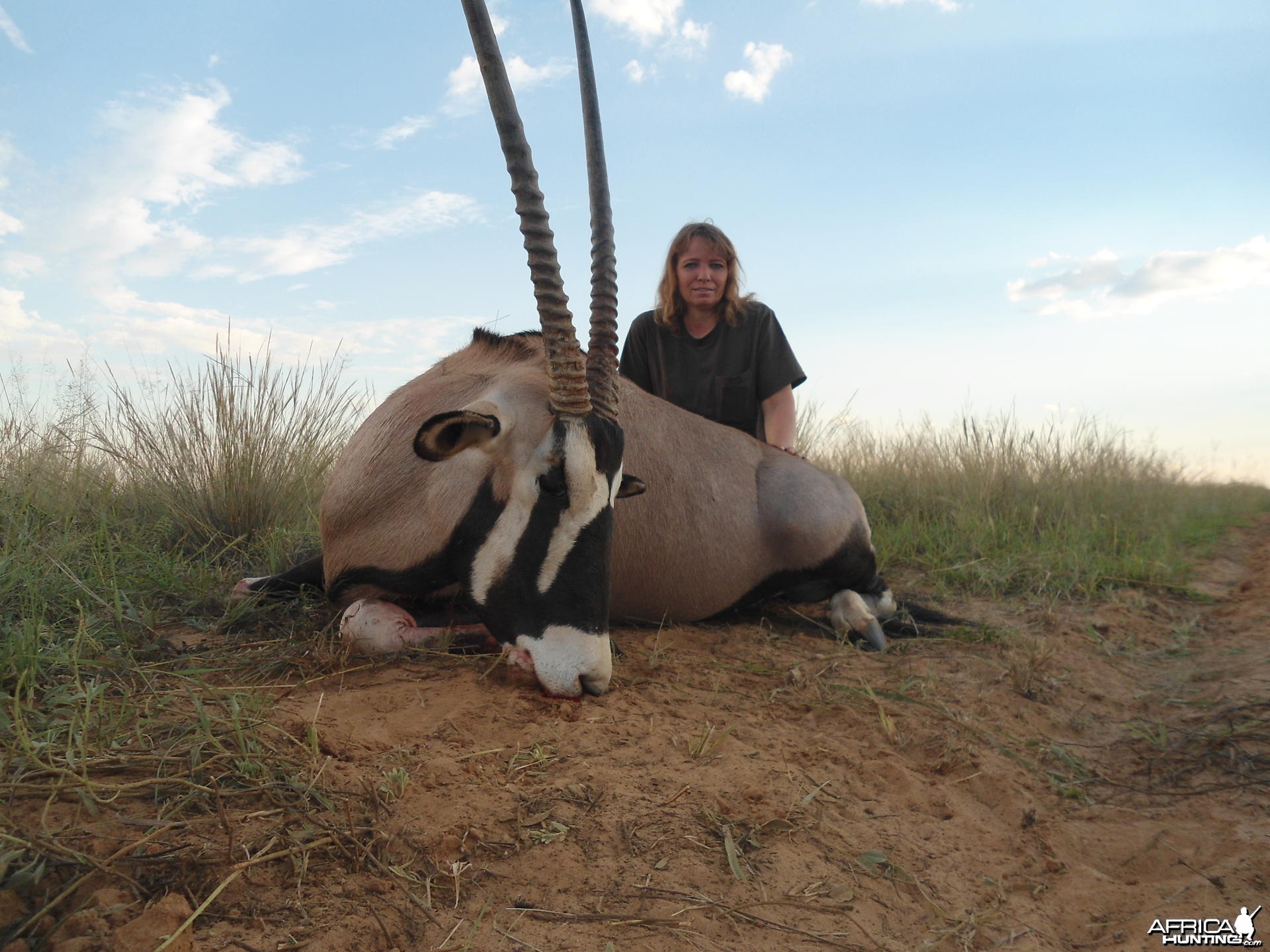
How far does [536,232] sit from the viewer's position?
3041 mm

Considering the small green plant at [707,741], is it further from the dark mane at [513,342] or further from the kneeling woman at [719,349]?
the kneeling woman at [719,349]

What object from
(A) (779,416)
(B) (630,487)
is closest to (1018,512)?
(A) (779,416)

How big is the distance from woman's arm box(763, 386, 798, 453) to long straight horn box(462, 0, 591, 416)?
324 cm

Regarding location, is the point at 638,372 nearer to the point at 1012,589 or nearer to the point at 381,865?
the point at 1012,589

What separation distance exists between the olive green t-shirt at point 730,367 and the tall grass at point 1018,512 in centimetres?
169

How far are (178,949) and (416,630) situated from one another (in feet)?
5.96

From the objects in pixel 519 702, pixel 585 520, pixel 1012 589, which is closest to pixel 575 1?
pixel 585 520

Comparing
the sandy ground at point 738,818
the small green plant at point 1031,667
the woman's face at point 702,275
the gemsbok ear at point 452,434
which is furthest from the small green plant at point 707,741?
the woman's face at point 702,275

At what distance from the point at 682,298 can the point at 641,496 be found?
2.55 metres

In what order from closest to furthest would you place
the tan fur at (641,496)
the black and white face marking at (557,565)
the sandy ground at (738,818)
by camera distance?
1. the sandy ground at (738,818)
2. the black and white face marking at (557,565)
3. the tan fur at (641,496)

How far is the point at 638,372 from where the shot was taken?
6.40 m

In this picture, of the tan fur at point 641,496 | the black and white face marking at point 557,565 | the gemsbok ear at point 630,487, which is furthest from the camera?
the gemsbok ear at point 630,487

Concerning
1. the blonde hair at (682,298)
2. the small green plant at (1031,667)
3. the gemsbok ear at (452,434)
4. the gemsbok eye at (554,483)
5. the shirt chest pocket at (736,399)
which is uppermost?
the blonde hair at (682,298)

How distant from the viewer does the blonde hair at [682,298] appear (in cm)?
616
